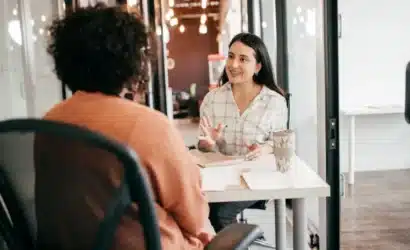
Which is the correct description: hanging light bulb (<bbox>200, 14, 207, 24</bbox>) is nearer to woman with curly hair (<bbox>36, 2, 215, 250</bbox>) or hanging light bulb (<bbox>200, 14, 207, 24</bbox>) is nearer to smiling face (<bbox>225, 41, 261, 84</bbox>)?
smiling face (<bbox>225, 41, 261, 84</bbox>)

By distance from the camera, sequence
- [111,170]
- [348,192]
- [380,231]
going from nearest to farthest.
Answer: [111,170]
[380,231]
[348,192]

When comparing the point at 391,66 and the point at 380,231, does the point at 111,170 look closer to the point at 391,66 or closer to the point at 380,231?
the point at 380,231

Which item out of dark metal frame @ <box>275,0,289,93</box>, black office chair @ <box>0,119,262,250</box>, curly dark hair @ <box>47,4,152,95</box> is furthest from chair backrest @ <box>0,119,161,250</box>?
dark metal frame @ <box>275,0,289,93</box>

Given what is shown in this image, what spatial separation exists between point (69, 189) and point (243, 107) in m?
1.78

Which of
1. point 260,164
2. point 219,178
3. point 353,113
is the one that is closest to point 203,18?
point 353,113

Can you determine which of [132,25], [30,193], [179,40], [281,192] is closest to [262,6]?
[281,192]

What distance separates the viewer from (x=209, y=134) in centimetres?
244

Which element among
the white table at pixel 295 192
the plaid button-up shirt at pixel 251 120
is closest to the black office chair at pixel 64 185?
the white table at pixel 295 192

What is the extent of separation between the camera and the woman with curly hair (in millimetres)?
1147

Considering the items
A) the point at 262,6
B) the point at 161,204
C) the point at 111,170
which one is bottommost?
the point at 161,204

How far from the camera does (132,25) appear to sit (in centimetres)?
129

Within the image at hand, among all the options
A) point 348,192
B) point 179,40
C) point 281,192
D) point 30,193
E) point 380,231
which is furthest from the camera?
point 179,40

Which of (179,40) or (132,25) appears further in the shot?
(179,40)

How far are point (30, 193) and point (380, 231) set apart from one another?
2.79 metres
